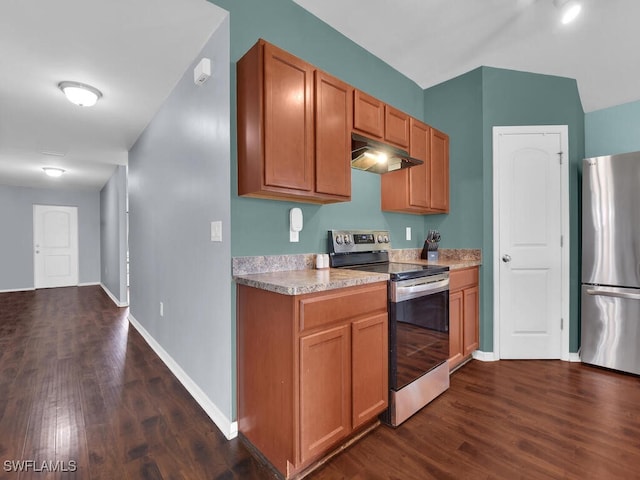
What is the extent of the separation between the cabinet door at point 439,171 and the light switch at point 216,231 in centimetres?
204

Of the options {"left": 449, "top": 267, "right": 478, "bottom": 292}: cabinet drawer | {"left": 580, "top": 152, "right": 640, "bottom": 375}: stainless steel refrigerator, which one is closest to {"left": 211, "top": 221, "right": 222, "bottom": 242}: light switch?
{"left": 449, "top": 267, "right": 478, "bottom": 292}: cabinet drawer

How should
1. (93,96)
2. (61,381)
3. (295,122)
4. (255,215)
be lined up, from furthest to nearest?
(93,96)
(61,381)
(255,215)
(295,122)

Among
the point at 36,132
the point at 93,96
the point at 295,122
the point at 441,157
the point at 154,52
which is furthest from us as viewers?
the point at 36,132

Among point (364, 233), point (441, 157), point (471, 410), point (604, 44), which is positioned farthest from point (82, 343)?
point (604, 44)

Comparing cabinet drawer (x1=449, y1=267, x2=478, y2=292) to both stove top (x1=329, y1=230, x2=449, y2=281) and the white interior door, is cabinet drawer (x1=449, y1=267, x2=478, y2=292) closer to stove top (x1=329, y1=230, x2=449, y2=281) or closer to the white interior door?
stove top (x1=329, y1=230, x2=449, y2=281)

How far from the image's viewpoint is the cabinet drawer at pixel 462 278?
2.50 meters

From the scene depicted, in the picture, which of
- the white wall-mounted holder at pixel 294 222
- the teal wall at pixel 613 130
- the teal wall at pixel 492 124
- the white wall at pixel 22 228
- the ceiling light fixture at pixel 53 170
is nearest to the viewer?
the white wall-mounted holder at pixel 294 222

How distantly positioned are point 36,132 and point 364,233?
419 cm

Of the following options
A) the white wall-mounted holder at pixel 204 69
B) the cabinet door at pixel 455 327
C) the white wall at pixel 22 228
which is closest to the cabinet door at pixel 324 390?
the cabinet door at pixel 455 327

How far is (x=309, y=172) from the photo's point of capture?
71.1 inches

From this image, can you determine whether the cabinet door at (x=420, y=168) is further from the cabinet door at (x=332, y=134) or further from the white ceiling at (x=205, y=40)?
the cabinet door at (x=332, y=134)

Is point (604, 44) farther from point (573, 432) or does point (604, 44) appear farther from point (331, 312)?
point (331, 312)

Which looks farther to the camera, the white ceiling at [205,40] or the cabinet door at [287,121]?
the white ceiling at [205,40]

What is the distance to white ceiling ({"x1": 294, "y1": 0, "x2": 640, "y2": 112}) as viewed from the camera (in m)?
2.20
